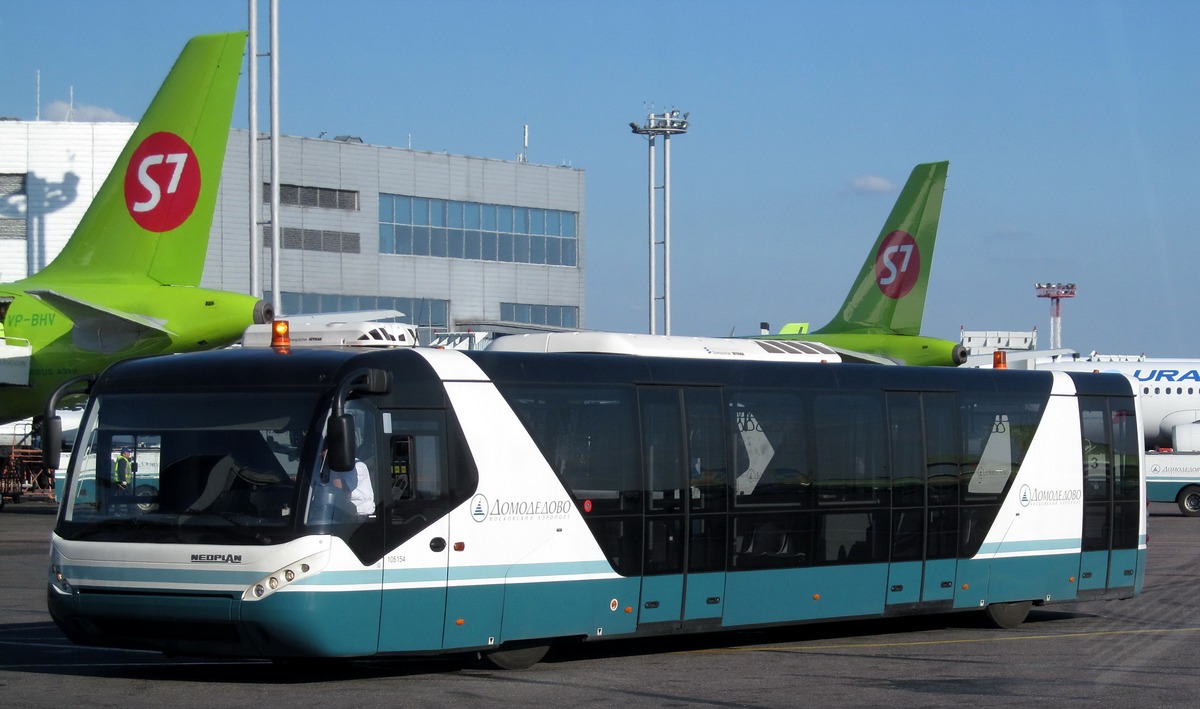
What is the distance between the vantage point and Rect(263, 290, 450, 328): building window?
55.1 m

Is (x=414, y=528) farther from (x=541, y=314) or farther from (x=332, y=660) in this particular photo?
(x=541, y=314)

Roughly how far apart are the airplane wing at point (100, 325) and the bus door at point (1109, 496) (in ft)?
51.2

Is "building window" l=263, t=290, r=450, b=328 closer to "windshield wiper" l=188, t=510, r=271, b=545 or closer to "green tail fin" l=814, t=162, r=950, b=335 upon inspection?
"green tail fin" l=814, t=162, r=950, b=335

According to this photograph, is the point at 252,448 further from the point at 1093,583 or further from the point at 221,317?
the point at 221,317

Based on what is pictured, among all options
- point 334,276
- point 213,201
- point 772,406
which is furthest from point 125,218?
point 334,276

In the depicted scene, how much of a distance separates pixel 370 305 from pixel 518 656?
153 ft

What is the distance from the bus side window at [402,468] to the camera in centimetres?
1094

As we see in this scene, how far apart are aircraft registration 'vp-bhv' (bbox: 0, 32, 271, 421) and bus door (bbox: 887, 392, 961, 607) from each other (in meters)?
14.3

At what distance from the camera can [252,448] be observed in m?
10.7

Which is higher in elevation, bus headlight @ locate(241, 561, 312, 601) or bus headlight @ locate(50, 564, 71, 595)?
bus headlight @ locate(241, 561, 312, 601)

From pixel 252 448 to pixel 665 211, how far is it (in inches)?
1768

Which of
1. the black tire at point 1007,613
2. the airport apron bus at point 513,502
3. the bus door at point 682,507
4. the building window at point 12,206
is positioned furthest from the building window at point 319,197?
the bus door at point 682,507

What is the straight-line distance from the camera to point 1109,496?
53.4 ft

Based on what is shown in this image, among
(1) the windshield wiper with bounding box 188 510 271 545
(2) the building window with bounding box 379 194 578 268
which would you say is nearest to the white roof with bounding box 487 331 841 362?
(1) the windshield wiper with bounding box 188 510 271 545
